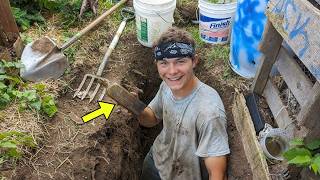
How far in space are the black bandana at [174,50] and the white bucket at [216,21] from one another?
3.49 feet

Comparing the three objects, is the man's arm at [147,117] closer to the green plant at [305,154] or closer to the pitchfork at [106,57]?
the pitchfork at [106,57]

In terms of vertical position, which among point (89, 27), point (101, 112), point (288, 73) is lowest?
A: point (101, 112)

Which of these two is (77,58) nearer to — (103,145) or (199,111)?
(103,145)

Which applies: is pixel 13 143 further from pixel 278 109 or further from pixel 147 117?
pixel 278 109

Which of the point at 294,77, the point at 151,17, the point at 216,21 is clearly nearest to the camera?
the point at 294,77

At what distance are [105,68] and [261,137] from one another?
186 cm

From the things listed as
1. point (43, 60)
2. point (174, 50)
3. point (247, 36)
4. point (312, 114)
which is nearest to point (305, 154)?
point (312, 114)

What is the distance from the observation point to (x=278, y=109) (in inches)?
95.3

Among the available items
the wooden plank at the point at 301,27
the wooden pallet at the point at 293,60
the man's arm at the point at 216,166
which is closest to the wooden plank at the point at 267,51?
the wooden pallet at the point at 293,60

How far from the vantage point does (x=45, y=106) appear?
9.38 feet

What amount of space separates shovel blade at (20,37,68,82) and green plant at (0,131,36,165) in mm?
755

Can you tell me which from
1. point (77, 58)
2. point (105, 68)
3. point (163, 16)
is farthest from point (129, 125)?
point (163, 16)

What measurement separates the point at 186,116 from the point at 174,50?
535 mm

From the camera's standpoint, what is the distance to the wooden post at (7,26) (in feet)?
10.2
